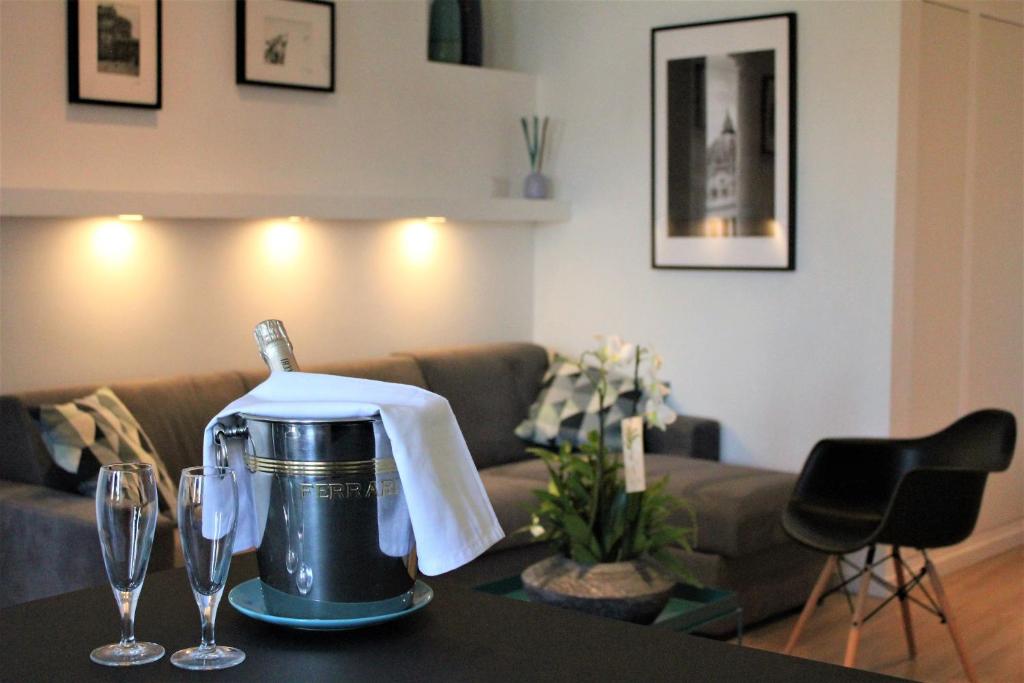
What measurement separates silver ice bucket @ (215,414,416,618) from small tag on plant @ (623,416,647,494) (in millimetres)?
1606

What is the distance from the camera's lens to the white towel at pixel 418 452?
4.47 ft

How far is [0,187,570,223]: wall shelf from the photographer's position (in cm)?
388

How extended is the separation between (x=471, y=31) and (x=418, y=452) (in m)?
4.37

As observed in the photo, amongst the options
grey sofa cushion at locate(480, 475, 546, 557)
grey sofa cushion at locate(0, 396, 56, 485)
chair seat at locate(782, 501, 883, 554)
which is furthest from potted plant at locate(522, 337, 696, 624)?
grey sofa cushion at locate(0, 396, 56, 485)

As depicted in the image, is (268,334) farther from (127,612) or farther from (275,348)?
(127,612)

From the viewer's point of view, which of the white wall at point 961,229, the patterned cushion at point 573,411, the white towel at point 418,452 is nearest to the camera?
the white towel at point 418,452

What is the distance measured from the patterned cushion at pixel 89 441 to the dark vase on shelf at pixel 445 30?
7.62 feet

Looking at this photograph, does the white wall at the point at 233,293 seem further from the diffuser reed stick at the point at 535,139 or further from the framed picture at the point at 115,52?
the framed picture at the point at 115,52

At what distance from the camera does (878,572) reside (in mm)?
4652

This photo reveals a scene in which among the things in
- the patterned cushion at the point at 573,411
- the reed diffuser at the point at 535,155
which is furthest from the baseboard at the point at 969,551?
the reed diffuser at the point at 535,155

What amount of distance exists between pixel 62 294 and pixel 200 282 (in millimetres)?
533

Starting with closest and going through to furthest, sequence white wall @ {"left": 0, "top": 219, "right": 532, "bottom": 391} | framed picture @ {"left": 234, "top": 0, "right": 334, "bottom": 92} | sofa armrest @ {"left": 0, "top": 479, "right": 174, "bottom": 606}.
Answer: sofa armrest @ {"left": 0, "top": 479, "right": 174, "bottom": 606}
white wall @ {"left": 0, "top": 219, "right": 532, "bottom": 391}
framed picture @ {"left": 234, "top": 0, "right": 334, "bottom": 92}

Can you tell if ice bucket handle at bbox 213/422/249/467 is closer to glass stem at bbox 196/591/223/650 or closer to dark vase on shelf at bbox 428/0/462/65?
glass stem at bbox 196/591/223/650

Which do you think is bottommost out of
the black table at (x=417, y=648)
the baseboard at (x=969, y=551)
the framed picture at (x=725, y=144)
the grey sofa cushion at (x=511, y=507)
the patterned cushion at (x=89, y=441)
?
the baseboard at (x=969, y=551)
